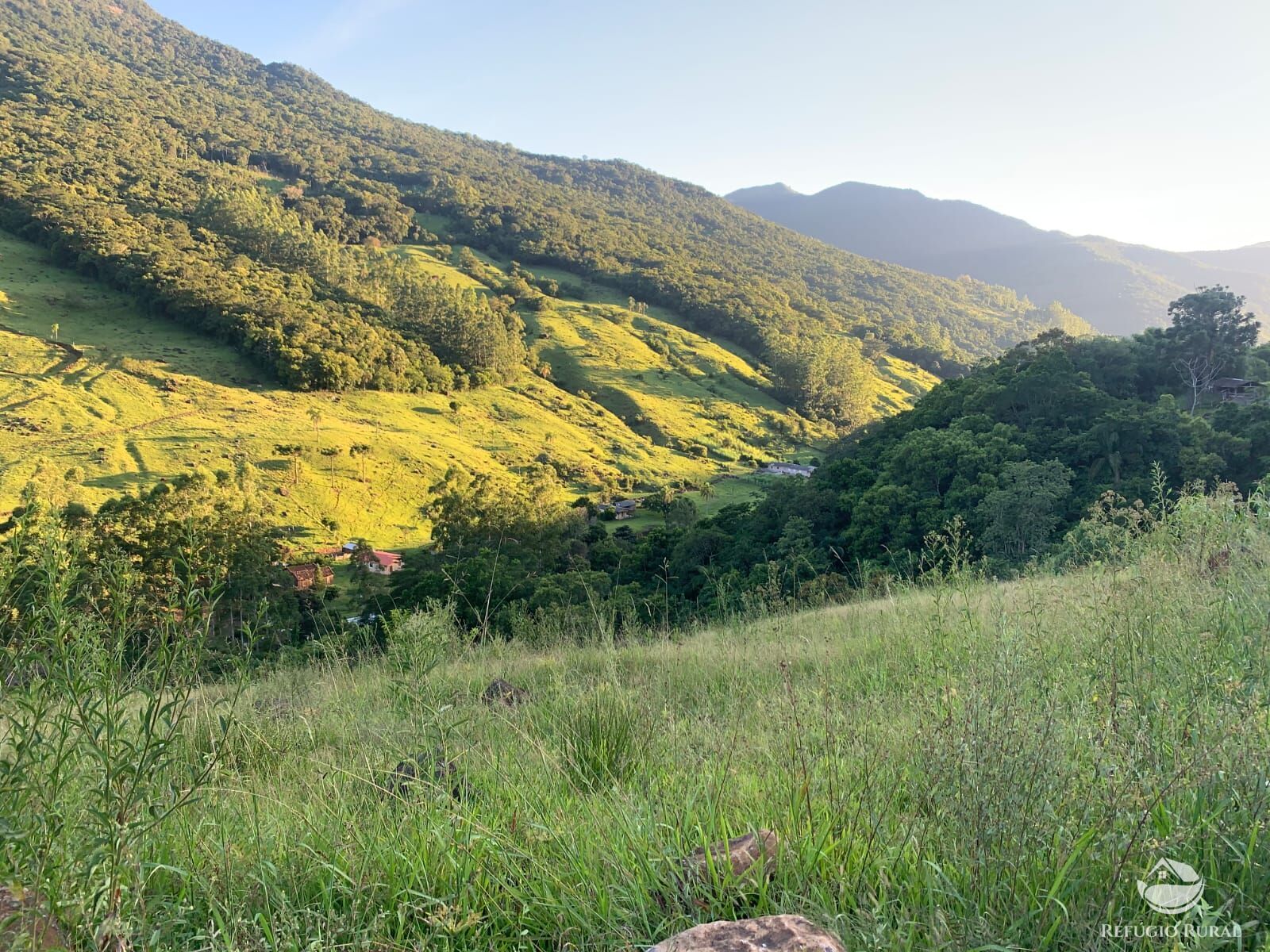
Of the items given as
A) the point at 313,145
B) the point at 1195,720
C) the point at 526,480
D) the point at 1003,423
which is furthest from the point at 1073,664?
the point at 313,145

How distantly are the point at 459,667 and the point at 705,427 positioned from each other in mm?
72869

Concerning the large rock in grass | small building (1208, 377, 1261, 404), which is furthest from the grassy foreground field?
small building (1208, 377, 1261, 404)

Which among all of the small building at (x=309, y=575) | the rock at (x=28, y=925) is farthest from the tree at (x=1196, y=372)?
the small building at (x=309, y=575)

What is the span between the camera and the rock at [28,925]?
149cm

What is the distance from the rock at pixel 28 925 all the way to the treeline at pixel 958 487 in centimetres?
1181

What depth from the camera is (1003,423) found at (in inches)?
1045

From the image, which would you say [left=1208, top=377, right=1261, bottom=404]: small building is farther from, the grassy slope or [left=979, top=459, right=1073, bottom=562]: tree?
the grassy slope

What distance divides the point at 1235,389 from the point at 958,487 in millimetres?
11681

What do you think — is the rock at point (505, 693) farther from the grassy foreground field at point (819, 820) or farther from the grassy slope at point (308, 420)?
the grassy slope at point (308, 420)

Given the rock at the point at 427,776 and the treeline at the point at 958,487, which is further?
the treeline at the point at 958,487

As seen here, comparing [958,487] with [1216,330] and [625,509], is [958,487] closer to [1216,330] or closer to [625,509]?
[1216,330]

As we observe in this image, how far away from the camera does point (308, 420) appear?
5403 centimetres

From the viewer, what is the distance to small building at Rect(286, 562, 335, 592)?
30047 mm

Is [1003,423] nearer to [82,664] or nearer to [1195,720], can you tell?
[1195,720]
